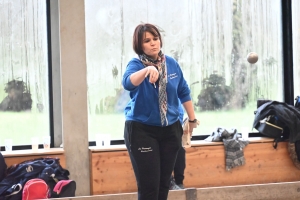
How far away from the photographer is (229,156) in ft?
14.4

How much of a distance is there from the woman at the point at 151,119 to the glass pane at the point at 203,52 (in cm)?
217

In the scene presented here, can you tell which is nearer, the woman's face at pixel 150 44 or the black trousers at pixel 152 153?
the black trousers at pixel 152 153

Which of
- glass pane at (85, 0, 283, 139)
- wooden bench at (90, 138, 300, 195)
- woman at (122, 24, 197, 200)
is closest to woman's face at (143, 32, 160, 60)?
woman at (122, 24, 197, 200)

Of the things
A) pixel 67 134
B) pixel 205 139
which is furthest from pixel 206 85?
pixel 67 134

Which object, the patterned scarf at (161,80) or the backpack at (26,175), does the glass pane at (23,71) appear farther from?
the patterned scarf at (161,80)

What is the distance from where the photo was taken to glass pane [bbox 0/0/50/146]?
4.31m

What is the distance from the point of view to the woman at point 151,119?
2293mm

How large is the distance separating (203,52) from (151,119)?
2.66m

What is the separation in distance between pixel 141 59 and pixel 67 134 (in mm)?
1959

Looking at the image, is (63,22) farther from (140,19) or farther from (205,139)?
(205,139)

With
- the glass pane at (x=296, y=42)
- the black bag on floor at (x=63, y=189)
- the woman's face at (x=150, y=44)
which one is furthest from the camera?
the glass pane at (x=296, y=42)

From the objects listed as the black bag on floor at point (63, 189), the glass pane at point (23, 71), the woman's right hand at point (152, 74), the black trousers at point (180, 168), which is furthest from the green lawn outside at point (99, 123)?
the woman's right hand at point (152, 74)

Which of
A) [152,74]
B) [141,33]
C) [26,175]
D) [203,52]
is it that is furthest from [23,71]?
[152,74]

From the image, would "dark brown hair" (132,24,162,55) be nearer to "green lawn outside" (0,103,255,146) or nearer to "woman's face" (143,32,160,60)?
"woman's face" (143,32,160,60)
